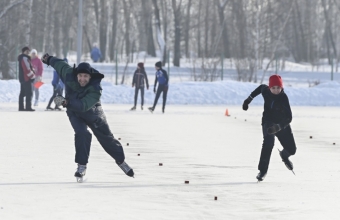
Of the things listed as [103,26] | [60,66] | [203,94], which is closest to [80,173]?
[60,66]

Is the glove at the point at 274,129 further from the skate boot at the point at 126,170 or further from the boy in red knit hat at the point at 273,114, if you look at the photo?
the skate boot at the point at 126,170

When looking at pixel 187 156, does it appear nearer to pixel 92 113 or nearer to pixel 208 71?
pixel 92 113

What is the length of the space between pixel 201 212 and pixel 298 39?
7052 cm

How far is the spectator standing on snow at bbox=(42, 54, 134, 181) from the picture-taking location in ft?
34.6

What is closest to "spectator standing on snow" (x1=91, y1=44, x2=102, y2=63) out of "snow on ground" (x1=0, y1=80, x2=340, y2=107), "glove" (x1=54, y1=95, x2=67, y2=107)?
"snow on ground" (x1=0, y1=80, x2=340, y2=107)

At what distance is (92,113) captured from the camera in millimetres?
10789

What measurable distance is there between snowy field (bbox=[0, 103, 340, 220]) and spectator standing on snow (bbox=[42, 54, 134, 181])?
11.6 inches

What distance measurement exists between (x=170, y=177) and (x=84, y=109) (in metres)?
1.48

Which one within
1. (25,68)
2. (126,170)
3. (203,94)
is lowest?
(203,94)

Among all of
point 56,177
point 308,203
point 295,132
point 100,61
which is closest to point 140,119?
point 295,132

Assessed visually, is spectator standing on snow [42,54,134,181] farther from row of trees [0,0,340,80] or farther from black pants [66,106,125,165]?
row of trees [0,0,340,80]

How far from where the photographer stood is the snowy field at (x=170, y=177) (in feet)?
28.4

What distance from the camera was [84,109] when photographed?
34.5ft

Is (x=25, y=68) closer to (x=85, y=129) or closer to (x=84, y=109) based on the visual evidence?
(x=85, y=129)
